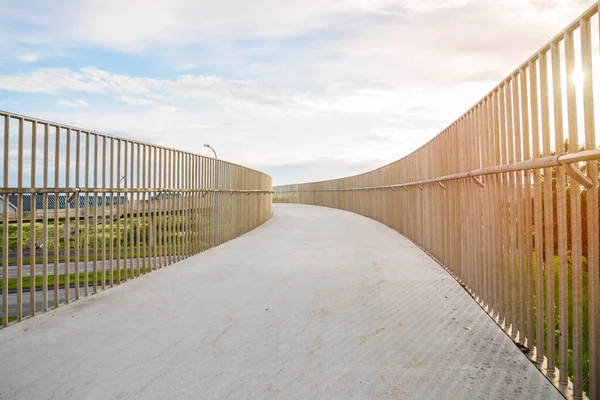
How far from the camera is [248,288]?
657cm

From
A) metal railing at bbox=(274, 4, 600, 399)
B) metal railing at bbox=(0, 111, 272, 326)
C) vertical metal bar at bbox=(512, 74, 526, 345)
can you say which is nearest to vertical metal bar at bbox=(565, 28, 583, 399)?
metal railing at bbox=(274, 4, 600, 399)

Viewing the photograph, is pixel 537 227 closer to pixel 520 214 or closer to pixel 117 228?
pixel 520 214

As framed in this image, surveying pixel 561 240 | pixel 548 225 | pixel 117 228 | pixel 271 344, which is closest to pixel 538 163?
pixel 548 225

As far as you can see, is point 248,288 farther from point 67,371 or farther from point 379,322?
point 67,371

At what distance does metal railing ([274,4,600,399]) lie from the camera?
10.6 feet

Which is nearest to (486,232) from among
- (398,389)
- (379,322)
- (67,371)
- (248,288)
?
(379,322)

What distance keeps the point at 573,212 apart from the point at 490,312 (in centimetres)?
238

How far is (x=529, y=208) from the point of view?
425cm

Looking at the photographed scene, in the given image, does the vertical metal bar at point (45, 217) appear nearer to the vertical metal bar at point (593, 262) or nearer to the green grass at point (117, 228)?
the green grass at point (117, 228)

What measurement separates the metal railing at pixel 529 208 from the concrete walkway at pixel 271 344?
1.07ft

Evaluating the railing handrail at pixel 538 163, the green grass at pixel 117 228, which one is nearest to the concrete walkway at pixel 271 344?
the green grass at pixel 117 228

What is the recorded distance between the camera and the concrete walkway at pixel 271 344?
339 cm

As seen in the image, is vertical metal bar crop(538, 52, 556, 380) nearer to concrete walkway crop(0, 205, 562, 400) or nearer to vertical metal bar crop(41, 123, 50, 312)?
concrete walkway crop(0, 205, 562, 400)

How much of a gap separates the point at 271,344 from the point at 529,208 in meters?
2.70
